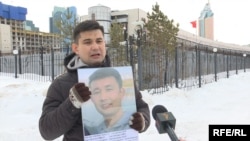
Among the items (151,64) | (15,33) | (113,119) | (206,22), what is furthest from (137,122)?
(15,33)

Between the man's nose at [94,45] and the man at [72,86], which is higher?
the man's nose at [94,45]

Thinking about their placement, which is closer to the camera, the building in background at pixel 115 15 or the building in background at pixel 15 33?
the building in background at pixel 115 15

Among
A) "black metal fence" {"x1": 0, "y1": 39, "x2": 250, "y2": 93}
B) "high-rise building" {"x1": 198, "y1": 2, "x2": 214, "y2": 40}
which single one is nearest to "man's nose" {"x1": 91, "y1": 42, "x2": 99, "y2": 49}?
"black metal fence" {"x1": 0, "y1": 39, "x2": 250, "y2": 93}

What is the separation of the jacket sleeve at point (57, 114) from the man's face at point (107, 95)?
137 millimetres

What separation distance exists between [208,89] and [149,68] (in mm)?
3414

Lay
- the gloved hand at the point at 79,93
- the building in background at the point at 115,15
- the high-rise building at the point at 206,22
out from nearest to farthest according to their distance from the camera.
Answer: the gloved hand at the point at 79,93
the building in background at the point at 115,15
the high-rise building at the point at 206,22

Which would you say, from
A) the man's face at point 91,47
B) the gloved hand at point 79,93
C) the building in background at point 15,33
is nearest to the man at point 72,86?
the man's face at point 91,47

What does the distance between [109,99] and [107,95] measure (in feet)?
0.09

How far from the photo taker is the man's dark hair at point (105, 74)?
188cm

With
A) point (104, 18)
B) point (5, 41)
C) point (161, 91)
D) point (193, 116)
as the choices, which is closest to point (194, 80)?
point (161, 91)

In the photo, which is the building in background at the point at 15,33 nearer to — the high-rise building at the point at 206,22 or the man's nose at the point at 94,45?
the high-rise building at the point at 206,22

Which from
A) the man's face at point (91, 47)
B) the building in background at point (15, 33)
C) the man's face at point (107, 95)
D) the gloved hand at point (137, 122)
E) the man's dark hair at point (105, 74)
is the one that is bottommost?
the gloved hand at point (137, 122)

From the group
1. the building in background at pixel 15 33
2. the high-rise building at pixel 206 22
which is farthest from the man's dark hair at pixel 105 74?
the high-rise building at pixel 206 22

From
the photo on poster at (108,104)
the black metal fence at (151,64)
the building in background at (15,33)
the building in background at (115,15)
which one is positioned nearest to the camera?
the photo on poster at (108,104)
